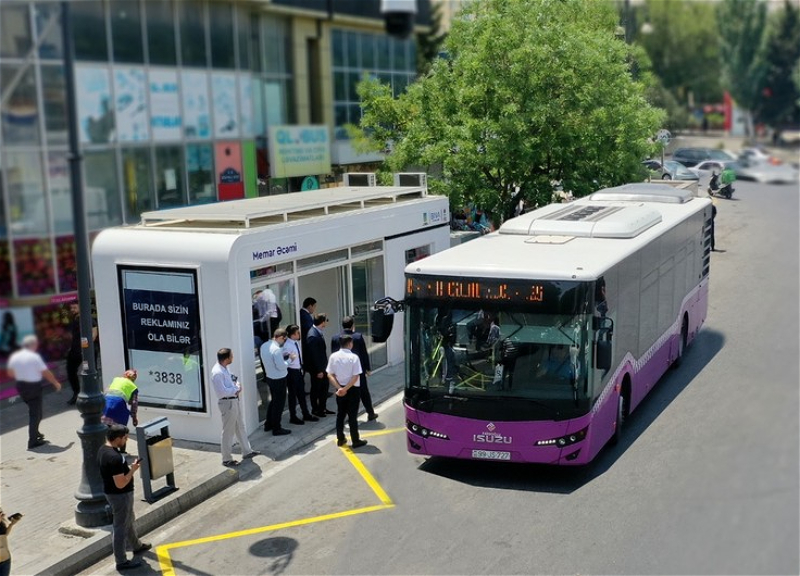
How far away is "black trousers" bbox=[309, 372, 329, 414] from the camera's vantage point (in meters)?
12.6

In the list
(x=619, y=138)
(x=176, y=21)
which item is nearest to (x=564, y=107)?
(x=619, y=138)

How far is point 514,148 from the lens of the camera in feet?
59.9

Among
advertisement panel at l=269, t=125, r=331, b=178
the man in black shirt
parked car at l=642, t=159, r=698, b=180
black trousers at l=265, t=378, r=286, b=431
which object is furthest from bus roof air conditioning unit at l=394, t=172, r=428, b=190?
advertisement panel at l=269, t=125, r=331, b=178

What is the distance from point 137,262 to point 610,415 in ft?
19.7

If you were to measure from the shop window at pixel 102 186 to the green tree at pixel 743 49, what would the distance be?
3324 mm

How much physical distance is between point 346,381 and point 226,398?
4.80 ft

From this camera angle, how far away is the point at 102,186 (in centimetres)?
622

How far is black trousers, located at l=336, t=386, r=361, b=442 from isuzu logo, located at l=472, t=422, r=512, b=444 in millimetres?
2107

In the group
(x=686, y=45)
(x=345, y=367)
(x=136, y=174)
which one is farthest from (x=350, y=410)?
(x=136, y=174)

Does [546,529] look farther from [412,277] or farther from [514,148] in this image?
[514,148]

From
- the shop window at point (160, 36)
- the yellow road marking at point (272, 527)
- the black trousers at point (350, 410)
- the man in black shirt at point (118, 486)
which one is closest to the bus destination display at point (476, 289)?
the black trousers at point (350, 410)

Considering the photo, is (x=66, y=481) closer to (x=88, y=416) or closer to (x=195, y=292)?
(x=88, y=416)

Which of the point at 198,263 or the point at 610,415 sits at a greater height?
the point at 198,263

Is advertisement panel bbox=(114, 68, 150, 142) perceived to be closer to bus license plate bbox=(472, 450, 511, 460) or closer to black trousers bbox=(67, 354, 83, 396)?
bus license plate bbox=(472, 450, 511, 460)
